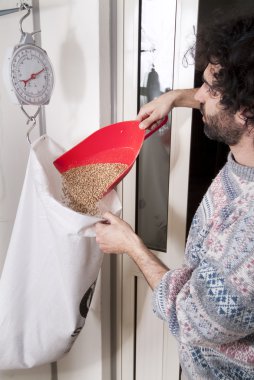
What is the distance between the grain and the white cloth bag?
0.04 meters

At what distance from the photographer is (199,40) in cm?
95

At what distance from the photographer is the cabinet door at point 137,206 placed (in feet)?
3.69

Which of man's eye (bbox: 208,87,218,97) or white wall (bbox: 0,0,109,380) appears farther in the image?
white wall (bbox: 0,0,109,380)

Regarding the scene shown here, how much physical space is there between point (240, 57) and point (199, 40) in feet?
0.77

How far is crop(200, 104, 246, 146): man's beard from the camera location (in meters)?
0.83

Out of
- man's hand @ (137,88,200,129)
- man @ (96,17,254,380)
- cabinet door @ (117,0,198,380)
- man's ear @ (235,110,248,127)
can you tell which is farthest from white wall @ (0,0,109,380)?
man's ear @ (235,110,248,127)

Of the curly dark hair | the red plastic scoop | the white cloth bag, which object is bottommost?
the white cloth bag

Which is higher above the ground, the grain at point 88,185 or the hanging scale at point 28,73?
the hanging scale at point 28,73

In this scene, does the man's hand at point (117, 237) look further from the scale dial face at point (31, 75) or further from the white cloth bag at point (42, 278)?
the scale dial face at point (31, 75)

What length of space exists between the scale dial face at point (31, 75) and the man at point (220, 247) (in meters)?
0.41

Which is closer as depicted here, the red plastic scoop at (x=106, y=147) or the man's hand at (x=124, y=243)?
the man's hand at (x=124, y=243)

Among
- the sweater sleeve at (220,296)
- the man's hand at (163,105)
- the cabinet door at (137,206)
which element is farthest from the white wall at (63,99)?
the sweater sleeve at (220,296)

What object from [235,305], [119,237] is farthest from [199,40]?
[235,305]

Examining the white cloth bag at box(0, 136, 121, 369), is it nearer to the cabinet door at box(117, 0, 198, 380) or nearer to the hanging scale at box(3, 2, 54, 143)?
the hanging scale at box(3, 2, 54, 143)
